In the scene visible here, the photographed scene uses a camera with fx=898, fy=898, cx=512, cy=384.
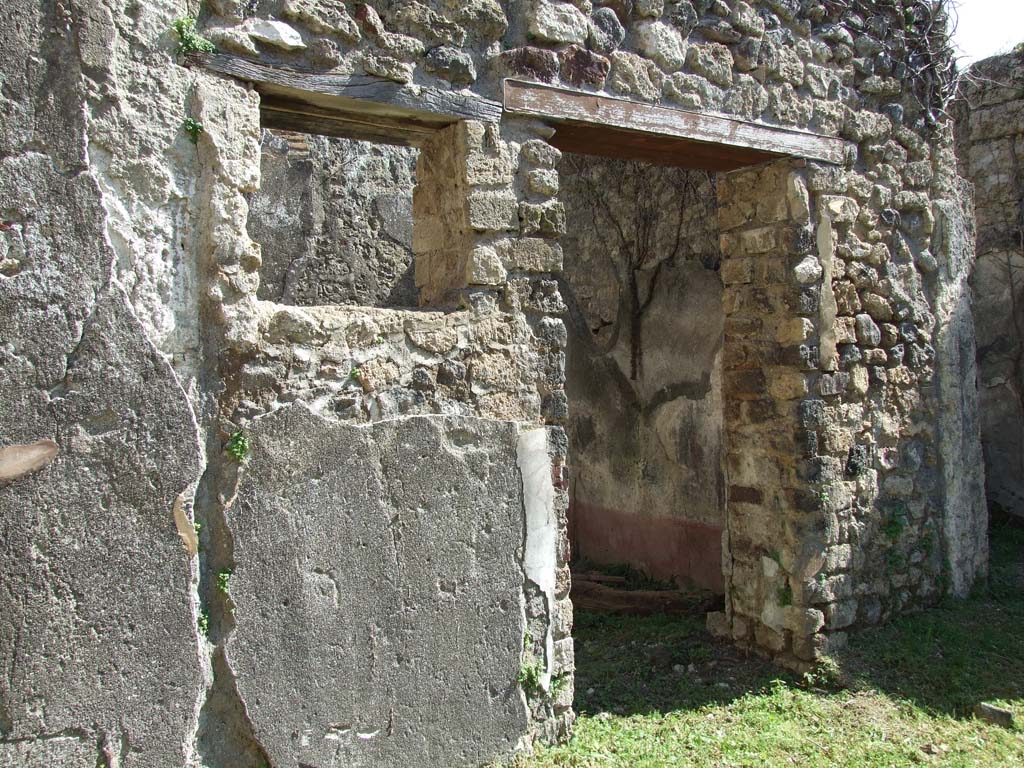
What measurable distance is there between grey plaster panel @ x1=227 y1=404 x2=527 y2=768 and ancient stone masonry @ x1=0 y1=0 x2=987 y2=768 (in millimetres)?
11

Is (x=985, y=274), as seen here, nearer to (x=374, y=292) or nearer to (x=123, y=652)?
(x=374, y=292)

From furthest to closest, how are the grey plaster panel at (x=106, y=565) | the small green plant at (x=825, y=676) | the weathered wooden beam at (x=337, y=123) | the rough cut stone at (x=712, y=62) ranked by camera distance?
the small green plant at (x=825, y=676) → the rough cut stone at (x=712, y=62) → the weathered wooden beam at (x=337, y=123) → the grey plaster panel at (x=106, y=565)

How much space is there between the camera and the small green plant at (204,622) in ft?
8.95

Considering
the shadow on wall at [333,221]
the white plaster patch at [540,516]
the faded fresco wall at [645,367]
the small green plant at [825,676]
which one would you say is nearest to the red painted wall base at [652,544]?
the faded fresco wall at [645,367]

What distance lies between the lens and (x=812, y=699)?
409cm

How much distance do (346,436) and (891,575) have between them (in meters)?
3.10

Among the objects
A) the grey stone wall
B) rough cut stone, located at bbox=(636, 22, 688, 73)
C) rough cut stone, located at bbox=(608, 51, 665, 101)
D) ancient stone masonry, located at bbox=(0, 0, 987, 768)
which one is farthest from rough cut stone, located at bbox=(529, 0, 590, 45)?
the grey stone wall

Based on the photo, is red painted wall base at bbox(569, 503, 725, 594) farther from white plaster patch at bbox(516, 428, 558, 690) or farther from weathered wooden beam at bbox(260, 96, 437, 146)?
weathered wooden beam at bbox(260, 96, 437, 146)

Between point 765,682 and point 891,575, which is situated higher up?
point 891,575

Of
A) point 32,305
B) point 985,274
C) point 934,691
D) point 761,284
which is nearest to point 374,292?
point 761,284

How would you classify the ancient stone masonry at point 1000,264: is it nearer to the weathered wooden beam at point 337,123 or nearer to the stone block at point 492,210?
the stone block at point 492,210

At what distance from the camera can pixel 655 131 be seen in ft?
12.3

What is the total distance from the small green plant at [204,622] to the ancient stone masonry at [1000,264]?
233 inches

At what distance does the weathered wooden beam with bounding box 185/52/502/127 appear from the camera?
2.84 metres
